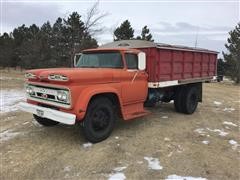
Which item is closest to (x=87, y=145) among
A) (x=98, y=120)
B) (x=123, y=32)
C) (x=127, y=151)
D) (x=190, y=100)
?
(x=98, y=120)

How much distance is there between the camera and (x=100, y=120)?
20.2ft

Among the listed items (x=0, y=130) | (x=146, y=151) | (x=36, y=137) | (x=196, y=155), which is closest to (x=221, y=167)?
(x=196, y=155)

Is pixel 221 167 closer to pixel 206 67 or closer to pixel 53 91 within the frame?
pixel 53 91

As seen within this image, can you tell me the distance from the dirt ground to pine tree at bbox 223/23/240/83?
90.7 feet

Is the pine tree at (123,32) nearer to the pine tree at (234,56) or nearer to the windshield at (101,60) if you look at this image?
the pine tree at (234,56)

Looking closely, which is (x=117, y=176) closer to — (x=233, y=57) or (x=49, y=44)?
(x=233, y=57)

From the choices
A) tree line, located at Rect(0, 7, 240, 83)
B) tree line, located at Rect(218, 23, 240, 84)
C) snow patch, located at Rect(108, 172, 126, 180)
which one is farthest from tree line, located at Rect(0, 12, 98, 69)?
snow patch, located at Rect(108, 172, 126, 180)

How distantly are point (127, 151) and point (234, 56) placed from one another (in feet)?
104

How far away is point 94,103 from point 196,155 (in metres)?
2.30

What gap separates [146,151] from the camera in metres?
5.78

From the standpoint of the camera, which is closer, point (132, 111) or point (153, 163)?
point (153, 163)

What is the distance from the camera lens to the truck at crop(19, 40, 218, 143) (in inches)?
220

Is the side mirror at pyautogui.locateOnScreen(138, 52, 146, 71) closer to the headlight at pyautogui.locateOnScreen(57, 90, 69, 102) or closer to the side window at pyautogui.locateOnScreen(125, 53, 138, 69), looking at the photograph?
the side window at pyautogui.locateOnScreen(125, 53, 138, 69)

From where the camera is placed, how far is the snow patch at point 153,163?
16.6 ft
